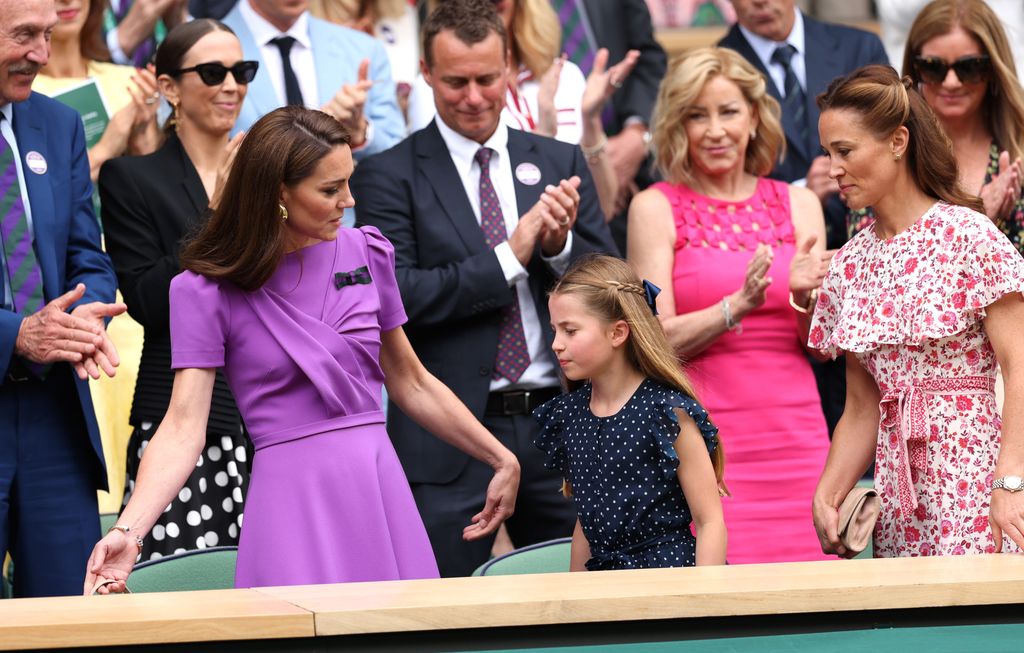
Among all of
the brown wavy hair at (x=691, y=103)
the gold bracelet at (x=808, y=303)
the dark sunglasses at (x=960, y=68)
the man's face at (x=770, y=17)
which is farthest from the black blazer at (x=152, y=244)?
the man's face at (x=770, y=17)

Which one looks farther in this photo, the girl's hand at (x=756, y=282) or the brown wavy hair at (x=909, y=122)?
the girl's hand at (x=756, y=282)

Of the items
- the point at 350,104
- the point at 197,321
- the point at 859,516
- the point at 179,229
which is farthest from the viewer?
the point at 350,104

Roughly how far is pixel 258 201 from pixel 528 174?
1.46 meters

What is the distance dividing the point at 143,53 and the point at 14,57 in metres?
1.75

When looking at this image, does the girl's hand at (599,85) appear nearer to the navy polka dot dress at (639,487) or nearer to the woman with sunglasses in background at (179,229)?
the woman with sunglasses in background at (179,229)

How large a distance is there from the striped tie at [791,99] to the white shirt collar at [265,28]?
1.68m

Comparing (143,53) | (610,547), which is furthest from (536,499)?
(143,53)

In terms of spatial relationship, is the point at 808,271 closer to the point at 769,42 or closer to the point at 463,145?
the point at 463,145

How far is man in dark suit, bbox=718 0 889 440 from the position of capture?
525cm

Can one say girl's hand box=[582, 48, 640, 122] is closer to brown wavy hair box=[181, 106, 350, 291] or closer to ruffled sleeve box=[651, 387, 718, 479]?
ruffled sleeve box=[651, 387, 718, 479]

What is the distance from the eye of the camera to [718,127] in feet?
14.7

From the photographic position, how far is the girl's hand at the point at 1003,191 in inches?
169

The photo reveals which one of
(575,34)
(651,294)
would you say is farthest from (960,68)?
(575,34)

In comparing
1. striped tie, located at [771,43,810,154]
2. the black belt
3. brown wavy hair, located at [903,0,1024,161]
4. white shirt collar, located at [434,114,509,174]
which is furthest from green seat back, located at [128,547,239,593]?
striped tie, located at [771,43,810,154]
